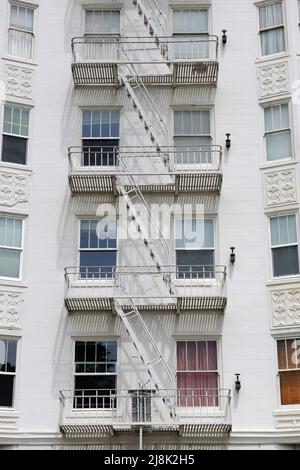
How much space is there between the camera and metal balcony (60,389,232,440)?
17.0 metres

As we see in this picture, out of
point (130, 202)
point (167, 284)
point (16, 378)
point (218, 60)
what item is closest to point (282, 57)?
point (218, 60)

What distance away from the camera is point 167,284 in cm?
1850

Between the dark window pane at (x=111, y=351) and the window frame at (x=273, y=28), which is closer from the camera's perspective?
the dark window pane at (x=111, y=351)

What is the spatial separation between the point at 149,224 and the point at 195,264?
1.61 metres

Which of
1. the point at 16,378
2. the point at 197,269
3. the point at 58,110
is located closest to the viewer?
the point at 16,378

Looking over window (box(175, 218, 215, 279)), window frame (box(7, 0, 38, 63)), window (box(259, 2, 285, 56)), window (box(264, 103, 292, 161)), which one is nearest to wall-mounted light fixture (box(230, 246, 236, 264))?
window (box(175, 218, 215, 279))

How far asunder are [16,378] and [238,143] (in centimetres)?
858

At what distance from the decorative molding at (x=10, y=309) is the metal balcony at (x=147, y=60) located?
633cm

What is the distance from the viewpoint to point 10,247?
19094 mm

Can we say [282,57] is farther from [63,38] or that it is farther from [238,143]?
[63,38]

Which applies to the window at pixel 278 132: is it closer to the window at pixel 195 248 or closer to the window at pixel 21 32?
the window at pixel 195 248

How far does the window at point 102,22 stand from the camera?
2155 centimetres

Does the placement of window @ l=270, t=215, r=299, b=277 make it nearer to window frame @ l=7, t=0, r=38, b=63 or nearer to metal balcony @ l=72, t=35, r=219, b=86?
metal balcony @ l=72, t=35, r=219, b=86

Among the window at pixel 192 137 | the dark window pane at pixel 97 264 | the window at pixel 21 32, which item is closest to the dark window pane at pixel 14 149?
the window at pixel 21 32
